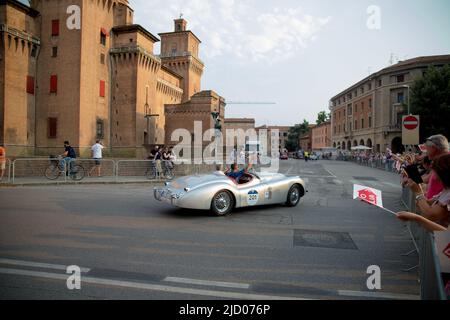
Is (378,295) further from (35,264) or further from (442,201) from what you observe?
(35,264)

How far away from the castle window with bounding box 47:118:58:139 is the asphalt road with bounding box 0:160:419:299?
22868mm

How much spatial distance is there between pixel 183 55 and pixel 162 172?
144 ft

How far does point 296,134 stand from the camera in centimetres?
13375

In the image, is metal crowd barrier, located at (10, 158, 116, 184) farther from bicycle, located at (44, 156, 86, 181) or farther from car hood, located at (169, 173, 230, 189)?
car hood, located at (169, 173, 230, 189)

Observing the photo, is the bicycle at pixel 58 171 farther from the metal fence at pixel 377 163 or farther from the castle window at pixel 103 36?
the metal fence at pixel 377 163

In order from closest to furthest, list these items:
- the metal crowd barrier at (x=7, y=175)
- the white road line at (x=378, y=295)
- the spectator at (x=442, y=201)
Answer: the spectator at (x=442, y=201) < the white road line at (x=378, y=295) < the metal crowd barrier at (x=7, y=175)

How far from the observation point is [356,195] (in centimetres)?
389

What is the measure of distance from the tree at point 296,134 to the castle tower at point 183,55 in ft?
260

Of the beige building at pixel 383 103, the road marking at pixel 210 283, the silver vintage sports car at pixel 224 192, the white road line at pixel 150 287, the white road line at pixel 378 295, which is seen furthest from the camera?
the beige building at pixel 383 103

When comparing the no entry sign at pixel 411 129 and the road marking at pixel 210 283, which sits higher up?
the no entry sign at pixel 411 129

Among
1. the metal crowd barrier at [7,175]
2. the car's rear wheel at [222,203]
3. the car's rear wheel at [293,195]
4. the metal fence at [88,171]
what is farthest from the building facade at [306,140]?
the car's rear wheel at [222,203]

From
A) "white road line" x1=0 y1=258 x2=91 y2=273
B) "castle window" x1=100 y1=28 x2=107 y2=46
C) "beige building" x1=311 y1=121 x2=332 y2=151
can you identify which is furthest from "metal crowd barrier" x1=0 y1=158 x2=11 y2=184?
"beige building" x1=311 y1=121 x2=332 y2=151

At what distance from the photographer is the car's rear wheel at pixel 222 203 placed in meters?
7.95

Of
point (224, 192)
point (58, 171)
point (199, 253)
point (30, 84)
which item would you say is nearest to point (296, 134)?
point (30, 84)
